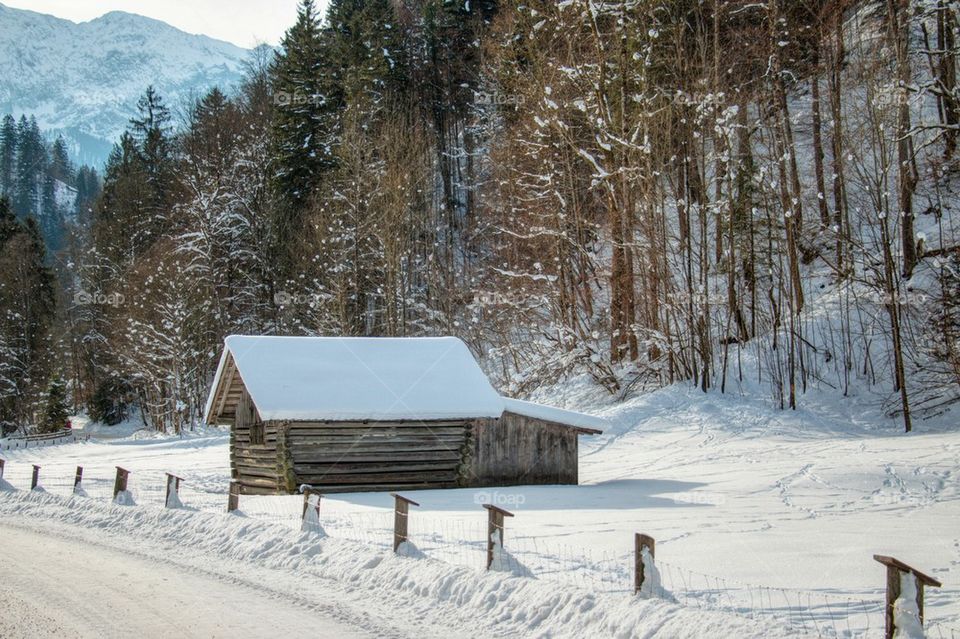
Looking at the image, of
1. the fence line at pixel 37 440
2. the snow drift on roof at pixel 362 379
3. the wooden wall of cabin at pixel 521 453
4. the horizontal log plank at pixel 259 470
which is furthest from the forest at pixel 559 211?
the horizontal log plank at pixel 259 470

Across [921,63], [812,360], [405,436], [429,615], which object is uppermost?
[921,63]

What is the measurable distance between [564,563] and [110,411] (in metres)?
52.0

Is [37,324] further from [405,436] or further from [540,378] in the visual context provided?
[405,436]

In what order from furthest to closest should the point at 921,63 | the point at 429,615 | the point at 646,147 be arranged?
the point at 921,63 → the point at 646,147 → the point at 429,615

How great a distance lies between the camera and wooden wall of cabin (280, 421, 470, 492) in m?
18.7

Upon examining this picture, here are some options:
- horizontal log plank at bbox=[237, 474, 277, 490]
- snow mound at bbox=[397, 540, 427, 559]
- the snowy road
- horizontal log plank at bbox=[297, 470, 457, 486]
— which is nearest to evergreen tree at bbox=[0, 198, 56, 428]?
horizontal log plank at bbox=[237, 474, 277, 490]

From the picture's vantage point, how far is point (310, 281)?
132 ft

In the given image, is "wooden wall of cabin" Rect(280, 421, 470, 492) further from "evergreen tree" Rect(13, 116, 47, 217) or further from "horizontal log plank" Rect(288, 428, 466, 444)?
"evergreen tree" Rect(13, 116, 47, 217)

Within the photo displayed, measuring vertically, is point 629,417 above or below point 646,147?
below

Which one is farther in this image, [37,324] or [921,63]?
[37,324]

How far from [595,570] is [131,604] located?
513 cm

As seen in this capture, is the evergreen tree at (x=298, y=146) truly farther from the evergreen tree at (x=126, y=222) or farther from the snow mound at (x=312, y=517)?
the snow mound at (x=312, y=517)

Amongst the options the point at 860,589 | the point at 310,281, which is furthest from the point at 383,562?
the point at 310,281

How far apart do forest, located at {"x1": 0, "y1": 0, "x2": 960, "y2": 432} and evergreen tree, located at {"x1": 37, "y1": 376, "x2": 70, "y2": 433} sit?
18 cm
